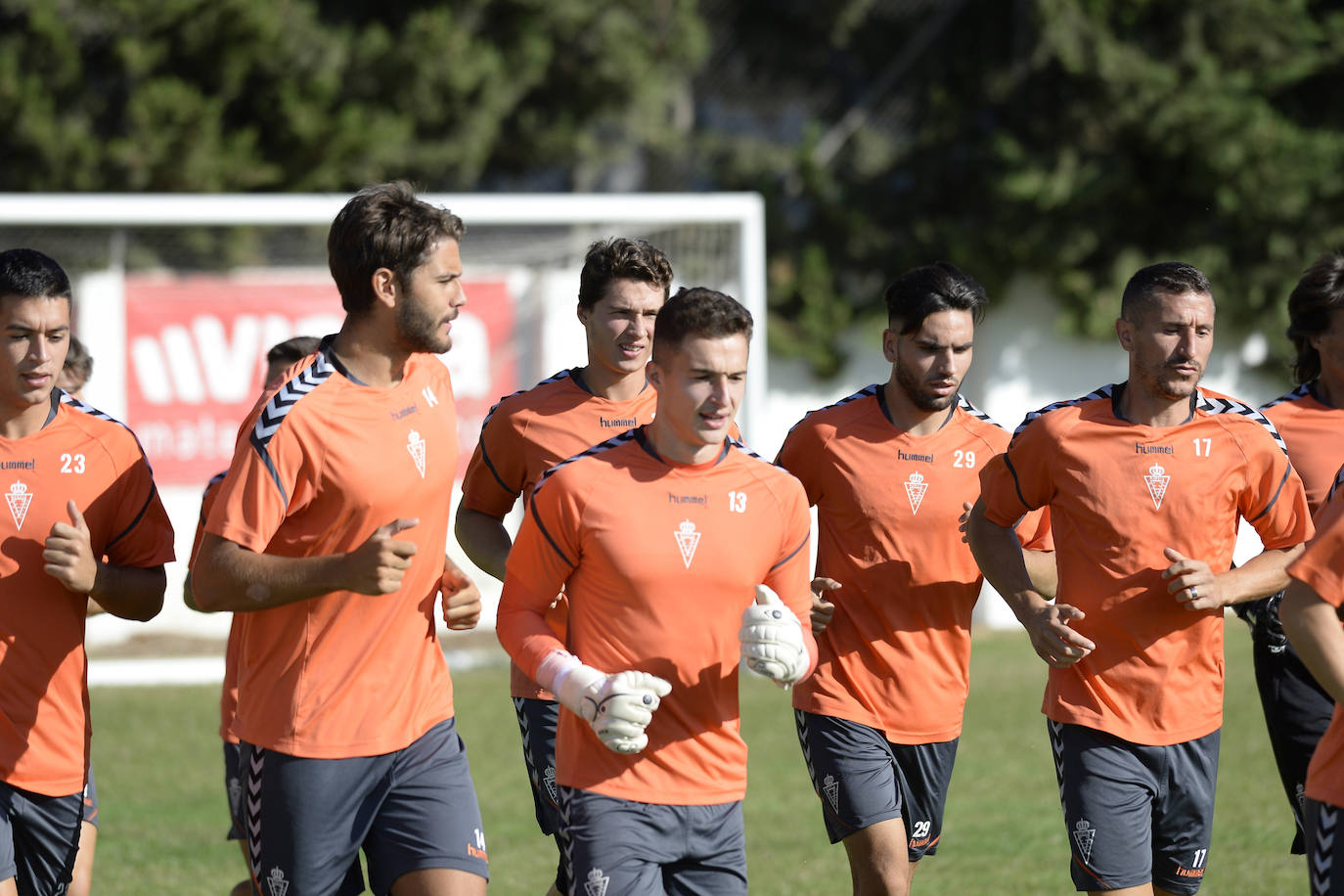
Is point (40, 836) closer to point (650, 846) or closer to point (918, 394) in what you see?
point (650, 846)

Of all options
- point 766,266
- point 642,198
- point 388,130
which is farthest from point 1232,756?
point 388,130

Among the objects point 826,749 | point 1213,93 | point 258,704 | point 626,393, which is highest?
point 1213,93

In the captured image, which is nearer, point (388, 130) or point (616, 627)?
point (616, 627)

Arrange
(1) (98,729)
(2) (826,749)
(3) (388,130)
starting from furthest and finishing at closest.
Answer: (3) (388,130), (1) (98,729), (2) (826,749)

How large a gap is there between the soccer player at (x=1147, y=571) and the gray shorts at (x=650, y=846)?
1395 mm

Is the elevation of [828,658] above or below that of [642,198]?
below

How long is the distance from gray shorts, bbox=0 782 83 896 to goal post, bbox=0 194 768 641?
943 cm

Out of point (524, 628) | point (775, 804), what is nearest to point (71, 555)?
point (524, 628)

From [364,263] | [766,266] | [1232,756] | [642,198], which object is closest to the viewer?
[364,263]

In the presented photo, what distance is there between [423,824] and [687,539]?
1.17 metres

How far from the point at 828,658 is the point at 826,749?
1.11 feet

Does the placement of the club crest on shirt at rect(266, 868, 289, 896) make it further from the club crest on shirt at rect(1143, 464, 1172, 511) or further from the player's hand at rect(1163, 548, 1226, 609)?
the club crest on shirt at rect(1143, 464, 1172, 511)

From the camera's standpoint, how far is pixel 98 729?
485 inches

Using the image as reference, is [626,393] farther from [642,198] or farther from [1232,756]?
[642,198]
